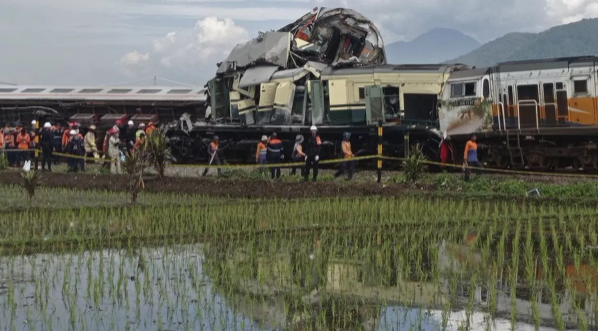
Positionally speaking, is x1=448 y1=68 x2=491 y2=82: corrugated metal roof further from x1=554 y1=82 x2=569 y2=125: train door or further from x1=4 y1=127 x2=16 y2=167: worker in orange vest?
x1=4 y1=127 x2=16 y2=167: worker in orange vest

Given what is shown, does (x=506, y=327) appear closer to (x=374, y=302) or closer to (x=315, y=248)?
(x=374, y=302)

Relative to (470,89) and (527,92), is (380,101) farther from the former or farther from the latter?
(527,92)

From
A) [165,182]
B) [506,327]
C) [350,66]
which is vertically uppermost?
[350,66]

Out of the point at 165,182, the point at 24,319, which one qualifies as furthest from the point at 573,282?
the point at 165,182

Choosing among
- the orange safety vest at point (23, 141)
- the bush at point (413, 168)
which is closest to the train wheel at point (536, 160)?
the bush at point (413, 168)

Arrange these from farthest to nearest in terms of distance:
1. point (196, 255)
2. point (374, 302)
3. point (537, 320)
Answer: point (196, 255) < point (374, 302) < point (537, 320)

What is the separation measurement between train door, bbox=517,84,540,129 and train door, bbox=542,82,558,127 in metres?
0.22

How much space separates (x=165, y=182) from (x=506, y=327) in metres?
18.1

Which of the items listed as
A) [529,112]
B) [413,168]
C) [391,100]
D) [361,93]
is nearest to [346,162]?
[413,168]

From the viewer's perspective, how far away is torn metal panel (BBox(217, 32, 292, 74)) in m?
36.7

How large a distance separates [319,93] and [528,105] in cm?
796

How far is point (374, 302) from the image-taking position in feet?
38.0

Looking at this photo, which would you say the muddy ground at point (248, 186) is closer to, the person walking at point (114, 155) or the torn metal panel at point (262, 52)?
the person walking at point (114, 155)

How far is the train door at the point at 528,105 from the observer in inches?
1144
